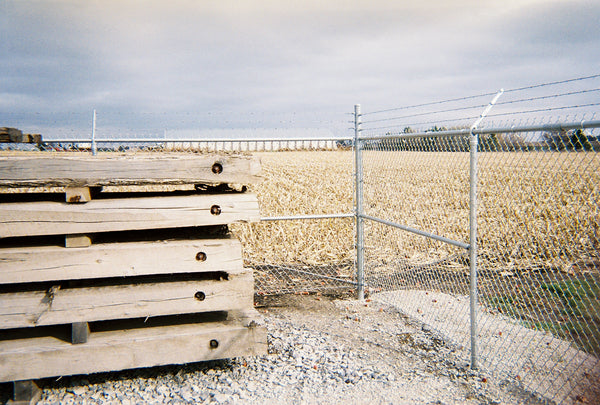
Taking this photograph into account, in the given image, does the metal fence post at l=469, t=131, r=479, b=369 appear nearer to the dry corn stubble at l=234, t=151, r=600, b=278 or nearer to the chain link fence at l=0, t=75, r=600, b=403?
the chain link fence at l=0, t=75, r=600, b=403

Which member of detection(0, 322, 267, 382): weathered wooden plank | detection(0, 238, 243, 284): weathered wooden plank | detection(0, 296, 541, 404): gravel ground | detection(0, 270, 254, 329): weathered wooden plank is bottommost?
detection(0, 296, 541, 404): gravel ground

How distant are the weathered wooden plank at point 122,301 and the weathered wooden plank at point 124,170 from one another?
798mm

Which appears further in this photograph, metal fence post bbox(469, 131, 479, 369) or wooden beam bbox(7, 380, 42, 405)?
metal fence post bbox(469, 131, 479, 369)

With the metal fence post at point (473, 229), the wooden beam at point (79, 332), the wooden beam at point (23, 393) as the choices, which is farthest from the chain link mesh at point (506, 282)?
the wooden beam at point (23, 393)

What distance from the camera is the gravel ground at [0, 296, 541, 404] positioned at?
11.2 ft

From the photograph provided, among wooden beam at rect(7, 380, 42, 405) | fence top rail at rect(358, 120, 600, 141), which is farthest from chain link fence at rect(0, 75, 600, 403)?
wooden beam at rect(7, 380, 42, 405)

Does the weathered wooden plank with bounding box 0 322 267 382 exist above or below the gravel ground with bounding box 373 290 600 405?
above

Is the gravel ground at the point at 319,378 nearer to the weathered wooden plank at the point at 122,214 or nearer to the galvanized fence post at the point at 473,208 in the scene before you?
the galvanized fence post at the point at 473,208

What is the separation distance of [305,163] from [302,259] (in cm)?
852

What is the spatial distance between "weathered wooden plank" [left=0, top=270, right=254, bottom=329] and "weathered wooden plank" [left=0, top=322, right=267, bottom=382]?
0.62ft

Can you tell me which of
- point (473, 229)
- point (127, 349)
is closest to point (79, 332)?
point (127, 349)

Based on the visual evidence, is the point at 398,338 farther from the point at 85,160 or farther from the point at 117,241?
the point at 85,160

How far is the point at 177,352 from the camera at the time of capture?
350 centimetres

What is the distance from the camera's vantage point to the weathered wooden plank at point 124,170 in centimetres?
321
